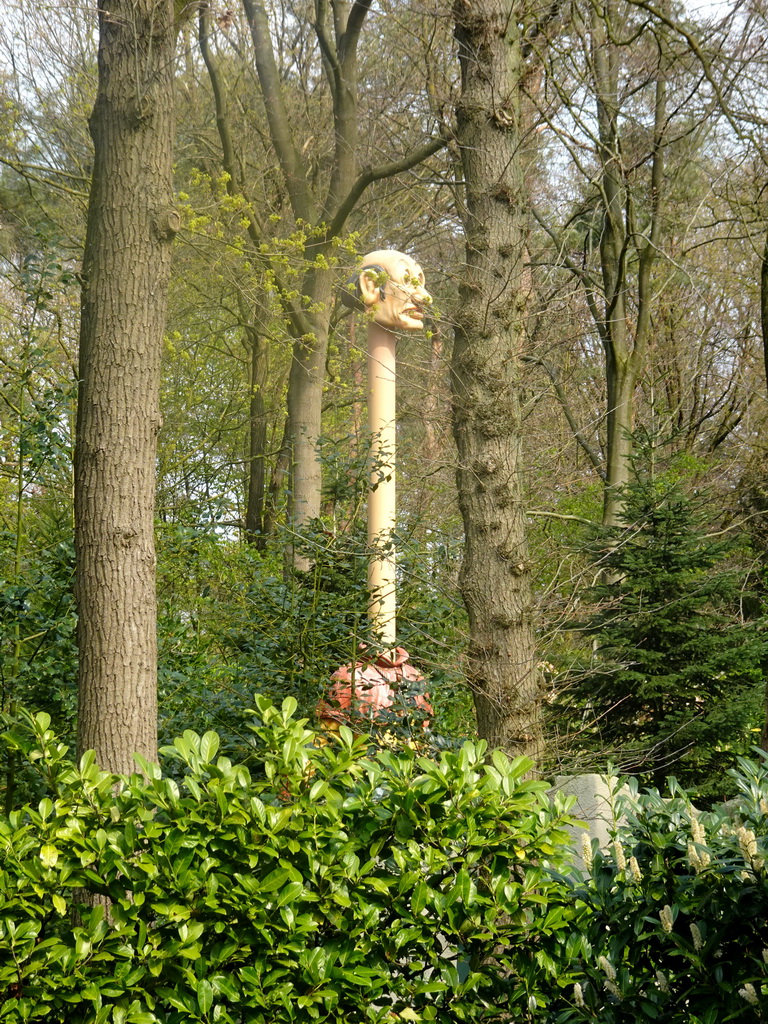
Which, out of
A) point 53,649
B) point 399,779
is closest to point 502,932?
point 399,779

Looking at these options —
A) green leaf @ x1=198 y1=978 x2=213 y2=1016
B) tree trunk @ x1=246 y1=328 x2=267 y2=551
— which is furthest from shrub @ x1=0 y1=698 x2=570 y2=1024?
tree trunk @ x1=246 y1=328 x2=267 y2=551

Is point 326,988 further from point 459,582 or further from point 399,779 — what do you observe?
point 459,582

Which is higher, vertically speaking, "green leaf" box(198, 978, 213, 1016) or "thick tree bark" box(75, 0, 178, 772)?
"thick tree bark" box(75, 0, 178, 772)

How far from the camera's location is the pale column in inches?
255

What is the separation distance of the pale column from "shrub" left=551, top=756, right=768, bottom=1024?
323cm

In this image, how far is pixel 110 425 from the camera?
430 centimetres

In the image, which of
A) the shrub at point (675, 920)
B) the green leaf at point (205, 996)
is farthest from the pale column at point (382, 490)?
the green leaf at point (205, 996)

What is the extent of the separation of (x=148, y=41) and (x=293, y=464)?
6.79m

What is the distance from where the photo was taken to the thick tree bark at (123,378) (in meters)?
4.15

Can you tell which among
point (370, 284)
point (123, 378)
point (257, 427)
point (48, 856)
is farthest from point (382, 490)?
point (257, 427)

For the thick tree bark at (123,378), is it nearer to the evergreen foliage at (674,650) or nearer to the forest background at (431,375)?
the forest background at (431,375)

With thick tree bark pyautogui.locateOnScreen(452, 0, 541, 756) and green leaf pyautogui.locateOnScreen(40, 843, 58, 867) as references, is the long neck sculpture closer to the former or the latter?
thick tree bark pyautogui.locateOnScreen(452, 0, 541, 756)

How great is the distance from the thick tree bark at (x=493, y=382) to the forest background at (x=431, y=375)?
6 centimetres

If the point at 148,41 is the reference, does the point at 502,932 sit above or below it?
below
